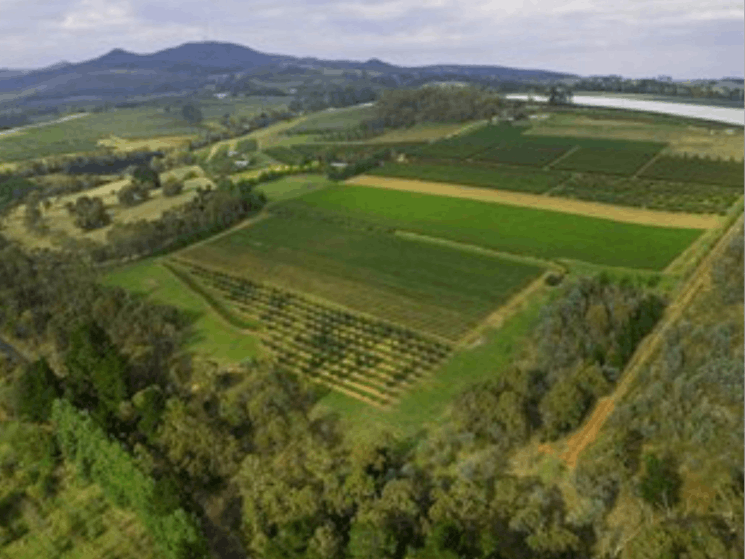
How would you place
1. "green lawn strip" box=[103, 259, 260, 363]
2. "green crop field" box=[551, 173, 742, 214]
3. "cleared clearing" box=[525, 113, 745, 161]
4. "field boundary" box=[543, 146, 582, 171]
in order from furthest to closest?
"cleared clearing" box=[525, 113, 745, 161] < "field boundary" box=[543, 146, 582, 171] < "green crop field" box=[551, 173, 742, 214] < "green lawn strip" box=[103, 259, 260, 363]

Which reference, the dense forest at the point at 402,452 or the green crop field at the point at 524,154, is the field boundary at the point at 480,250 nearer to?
the dense forest at the point at 402,452

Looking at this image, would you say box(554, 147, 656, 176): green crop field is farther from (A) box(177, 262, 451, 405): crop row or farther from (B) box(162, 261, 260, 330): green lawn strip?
(B) box(162, 261, 260, 330): green lawn strip

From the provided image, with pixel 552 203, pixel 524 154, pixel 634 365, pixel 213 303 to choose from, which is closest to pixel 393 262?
pixel 213 303

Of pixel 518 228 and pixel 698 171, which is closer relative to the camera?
pixel 518 228

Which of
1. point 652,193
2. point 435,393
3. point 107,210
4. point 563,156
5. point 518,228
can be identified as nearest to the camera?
point 435,393

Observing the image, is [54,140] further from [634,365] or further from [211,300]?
[634,365]

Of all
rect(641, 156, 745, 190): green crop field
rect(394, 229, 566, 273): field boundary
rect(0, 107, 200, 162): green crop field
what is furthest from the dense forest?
rect(0, 107, 200, 162): green crop field
